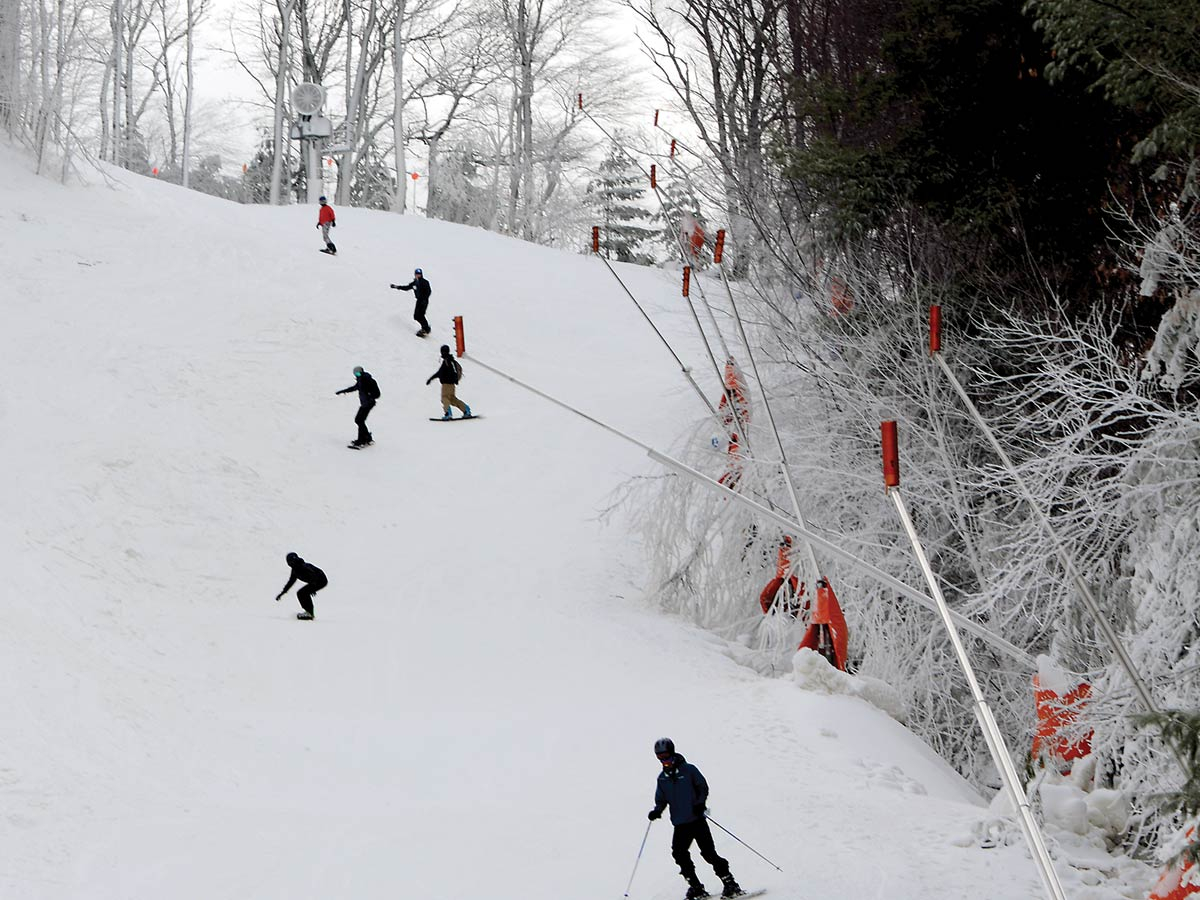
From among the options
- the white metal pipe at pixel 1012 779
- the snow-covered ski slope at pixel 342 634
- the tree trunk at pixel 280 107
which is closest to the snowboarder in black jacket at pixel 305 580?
the snow-covered ski slope at pixel 342 634

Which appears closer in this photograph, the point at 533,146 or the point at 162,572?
the point at 162,572

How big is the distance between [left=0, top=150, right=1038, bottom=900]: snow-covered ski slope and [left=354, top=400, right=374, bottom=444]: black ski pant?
0.29m

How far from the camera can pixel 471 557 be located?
63.2 ft

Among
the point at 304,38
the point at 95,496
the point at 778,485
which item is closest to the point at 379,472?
the point at 95,496

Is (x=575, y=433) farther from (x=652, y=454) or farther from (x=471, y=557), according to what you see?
(x=652, y=454)

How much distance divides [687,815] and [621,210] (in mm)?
52830

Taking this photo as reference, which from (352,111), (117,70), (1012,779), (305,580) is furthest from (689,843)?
(117,70)

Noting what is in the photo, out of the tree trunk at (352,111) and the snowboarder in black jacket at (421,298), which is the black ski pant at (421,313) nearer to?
the snowboarder in black jacket at (421,298)

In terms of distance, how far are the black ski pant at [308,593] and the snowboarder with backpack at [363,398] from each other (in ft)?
20.0

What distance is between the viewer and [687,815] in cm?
905

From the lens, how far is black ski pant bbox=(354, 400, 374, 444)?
72.1ft

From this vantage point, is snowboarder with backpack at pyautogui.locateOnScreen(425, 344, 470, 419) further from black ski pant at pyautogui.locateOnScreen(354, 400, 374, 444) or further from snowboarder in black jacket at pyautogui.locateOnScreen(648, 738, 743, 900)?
snowboarder in black jacket at pyautogui.locateOnScreen(648, 738, 743, 900)

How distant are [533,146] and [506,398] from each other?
29166 millimetres

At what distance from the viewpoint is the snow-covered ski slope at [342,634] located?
33.4 ft
